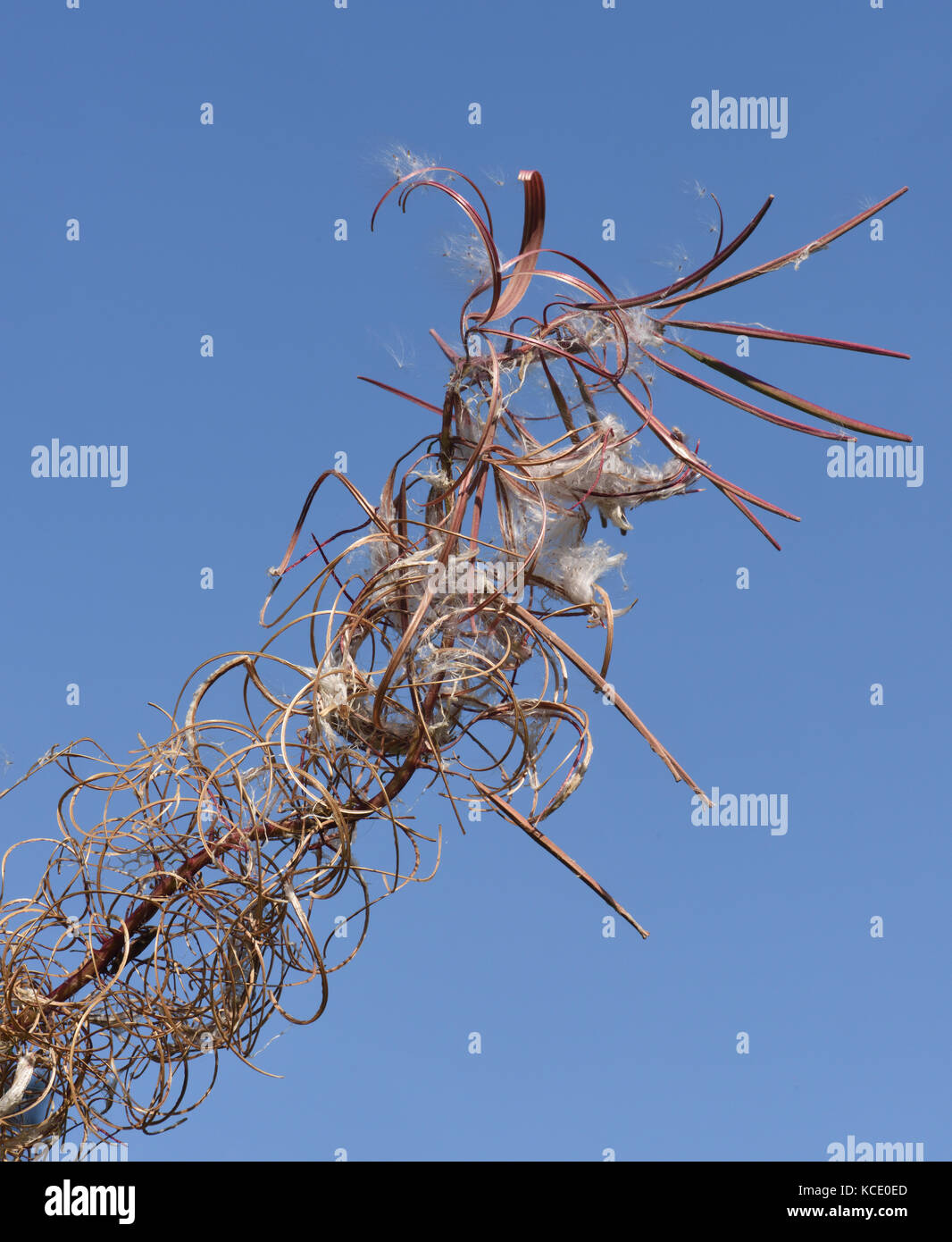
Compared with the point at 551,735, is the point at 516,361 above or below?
above

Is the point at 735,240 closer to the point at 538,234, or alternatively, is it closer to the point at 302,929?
the point at 538,234

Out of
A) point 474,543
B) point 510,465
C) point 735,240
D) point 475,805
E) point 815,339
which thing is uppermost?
point 735,240

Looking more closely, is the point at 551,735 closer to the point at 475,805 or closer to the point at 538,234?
the point at 475,805

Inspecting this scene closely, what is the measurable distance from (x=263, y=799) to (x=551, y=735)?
0.78 meters

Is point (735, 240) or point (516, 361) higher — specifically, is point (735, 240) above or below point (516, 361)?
above

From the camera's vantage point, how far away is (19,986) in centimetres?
370

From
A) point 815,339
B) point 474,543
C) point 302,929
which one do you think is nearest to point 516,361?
point 474,543

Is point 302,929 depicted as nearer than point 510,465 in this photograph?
Yes

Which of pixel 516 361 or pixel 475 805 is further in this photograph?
pixel 516 361

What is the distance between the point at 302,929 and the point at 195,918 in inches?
13.9

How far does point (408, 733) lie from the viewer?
3447mm

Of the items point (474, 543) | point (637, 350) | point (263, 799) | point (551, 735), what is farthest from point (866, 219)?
point (263, 799)

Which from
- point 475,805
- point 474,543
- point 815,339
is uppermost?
point 815,339

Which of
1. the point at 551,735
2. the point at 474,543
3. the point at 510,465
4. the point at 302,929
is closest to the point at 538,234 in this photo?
the point at 510,465
